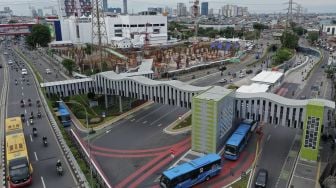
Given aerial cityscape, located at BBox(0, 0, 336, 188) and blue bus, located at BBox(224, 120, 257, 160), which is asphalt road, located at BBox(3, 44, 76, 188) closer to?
aerial cityscape, located at BBox(0, 0, 336, 188)

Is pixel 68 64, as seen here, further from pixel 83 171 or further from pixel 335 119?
pixel 335 119

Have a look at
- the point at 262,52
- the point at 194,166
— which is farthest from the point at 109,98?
the point at 262,52

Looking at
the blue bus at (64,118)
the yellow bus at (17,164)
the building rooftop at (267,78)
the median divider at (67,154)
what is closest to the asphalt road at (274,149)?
the building rooftop at (267,78)

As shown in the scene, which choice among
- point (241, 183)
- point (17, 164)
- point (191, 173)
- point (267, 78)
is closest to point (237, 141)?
point (241, 183)

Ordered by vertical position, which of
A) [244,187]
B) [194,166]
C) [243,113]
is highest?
[243,113]

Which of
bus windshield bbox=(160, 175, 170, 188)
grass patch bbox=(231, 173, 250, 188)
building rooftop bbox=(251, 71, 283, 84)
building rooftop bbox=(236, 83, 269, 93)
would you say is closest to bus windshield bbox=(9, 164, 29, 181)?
bus windshield bbox=(160, 175, 170, 188)

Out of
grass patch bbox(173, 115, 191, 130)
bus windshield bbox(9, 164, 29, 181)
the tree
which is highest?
the tree

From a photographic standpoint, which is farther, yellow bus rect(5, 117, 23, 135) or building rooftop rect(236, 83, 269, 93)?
building rooftop rect(236, 83, 269, 93)
